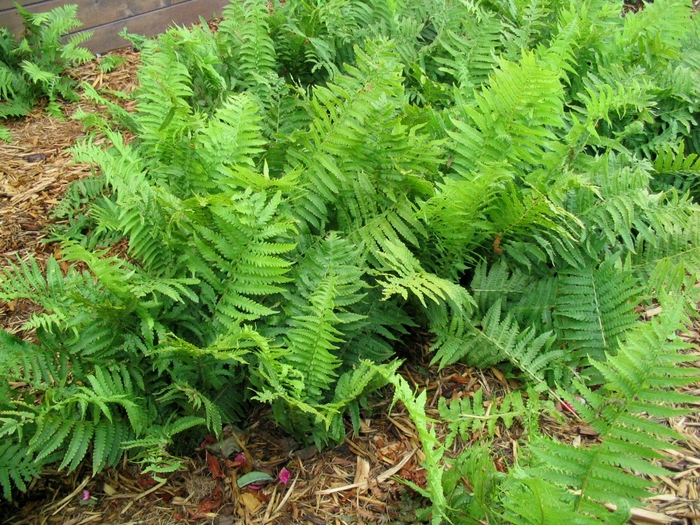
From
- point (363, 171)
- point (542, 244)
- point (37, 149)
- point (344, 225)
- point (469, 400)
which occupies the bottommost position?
point (469, 400)

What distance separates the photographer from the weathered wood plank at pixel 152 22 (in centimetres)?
423

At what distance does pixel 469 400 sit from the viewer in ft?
7.05

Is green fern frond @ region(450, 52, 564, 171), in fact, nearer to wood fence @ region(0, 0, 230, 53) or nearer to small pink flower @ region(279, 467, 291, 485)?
small pink flower @ region(279, 467, 291, 485)

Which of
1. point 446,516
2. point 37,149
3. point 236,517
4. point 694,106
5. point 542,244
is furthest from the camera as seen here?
point 37,149

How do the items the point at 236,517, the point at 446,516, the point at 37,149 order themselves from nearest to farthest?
the point at 446,516 → the point at 236,517 → the point at 37,149

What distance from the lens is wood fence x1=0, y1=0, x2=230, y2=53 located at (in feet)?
13.0

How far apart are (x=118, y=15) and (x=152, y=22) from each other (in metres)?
0.24

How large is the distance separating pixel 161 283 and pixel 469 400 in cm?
122

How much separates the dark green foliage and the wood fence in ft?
0.49

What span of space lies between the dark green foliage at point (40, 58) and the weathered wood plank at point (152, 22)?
300 mm

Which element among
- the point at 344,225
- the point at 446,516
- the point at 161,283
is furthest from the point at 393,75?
the point at 446,516

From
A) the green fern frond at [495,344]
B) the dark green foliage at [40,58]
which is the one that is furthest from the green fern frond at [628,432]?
the dark green foliage at [40,58]

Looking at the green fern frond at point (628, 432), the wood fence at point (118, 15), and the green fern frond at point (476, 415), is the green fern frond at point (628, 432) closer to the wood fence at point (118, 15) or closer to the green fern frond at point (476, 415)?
the green fern frond at point (476, 415)

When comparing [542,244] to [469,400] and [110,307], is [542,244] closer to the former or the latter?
[469,400]
